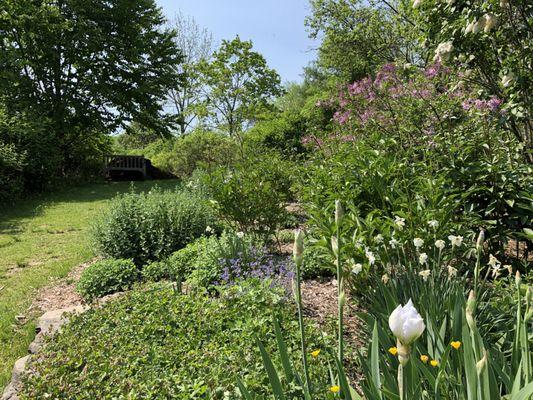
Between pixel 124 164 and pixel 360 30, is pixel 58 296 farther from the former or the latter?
pixel 124 164

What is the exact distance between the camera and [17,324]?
3.83 metres

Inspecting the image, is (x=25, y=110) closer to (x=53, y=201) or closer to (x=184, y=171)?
(x=53, y=201)

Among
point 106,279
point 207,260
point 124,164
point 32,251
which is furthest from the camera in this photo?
point 124,164

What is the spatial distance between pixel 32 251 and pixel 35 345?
3.91m

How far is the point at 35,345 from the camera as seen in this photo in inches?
120

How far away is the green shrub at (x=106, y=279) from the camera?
13.3 ft

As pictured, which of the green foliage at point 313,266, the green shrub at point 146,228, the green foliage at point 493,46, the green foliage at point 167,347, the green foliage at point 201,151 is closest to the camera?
the green foliage at point 167,347

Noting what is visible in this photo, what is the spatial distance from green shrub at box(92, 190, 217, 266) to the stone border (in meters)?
1.38

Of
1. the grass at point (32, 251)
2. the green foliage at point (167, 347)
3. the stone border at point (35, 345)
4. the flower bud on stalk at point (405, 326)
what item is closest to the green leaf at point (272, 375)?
the flower bud on stalk at point (405, 326)

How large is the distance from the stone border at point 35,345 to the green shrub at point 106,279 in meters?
0.46

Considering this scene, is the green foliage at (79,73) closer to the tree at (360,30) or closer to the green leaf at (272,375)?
the tree at (360,30)

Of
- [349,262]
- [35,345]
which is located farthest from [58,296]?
[349,262]

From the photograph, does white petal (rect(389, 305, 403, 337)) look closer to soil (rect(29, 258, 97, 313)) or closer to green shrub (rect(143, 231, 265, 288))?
green shrub (rect(143, 231, 265, 288))

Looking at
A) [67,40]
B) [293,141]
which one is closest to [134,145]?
[67,40]
